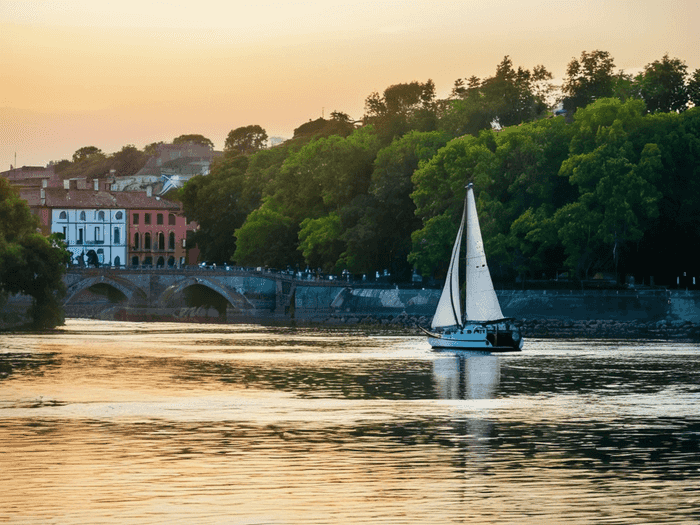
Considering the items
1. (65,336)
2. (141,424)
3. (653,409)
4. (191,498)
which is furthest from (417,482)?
(65,336)

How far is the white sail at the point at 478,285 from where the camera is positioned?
76688mm

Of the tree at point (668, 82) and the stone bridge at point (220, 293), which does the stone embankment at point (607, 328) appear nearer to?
the stone bridge at point (220, 293)

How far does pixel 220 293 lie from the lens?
139875 mm

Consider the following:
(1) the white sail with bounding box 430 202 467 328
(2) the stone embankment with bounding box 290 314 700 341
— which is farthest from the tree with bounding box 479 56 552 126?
(1) the white sail with bounding box 430 202 467 328

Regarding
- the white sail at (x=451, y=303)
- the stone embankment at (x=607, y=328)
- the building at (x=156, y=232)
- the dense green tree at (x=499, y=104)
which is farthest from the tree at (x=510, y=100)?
the building at (x=156, y=232)

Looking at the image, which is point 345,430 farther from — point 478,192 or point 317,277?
point 317,277

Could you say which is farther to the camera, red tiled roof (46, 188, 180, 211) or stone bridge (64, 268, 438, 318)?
red tiled roof (46, 188, 180, 211)

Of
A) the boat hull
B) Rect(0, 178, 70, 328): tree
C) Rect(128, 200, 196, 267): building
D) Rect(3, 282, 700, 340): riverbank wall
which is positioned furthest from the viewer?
Rect(128, 200, 196, 267): building

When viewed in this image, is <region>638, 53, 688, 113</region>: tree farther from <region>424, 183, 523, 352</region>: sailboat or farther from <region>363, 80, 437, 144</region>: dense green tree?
<region>424, 183, 523, 352</region>: sailboat

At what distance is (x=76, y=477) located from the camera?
31344 millimetres

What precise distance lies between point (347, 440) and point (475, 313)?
40359 millimetres

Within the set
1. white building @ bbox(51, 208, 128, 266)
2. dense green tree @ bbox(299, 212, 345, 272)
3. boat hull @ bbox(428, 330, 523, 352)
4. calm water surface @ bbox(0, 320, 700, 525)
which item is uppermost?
white building @ bbox(51, 208, 128, 266)

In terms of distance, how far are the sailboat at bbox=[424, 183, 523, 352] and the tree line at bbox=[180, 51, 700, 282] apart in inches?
1037

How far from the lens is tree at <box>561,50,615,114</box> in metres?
126
